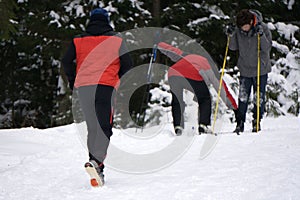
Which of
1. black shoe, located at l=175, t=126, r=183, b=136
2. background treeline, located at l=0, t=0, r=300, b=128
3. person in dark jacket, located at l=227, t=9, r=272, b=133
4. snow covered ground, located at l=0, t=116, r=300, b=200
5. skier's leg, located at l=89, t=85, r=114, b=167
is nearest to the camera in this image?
snow covered ground, located at l=0, t=116, r=300, b=200

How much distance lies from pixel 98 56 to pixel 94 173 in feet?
3.33

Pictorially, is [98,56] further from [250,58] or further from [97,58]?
[250,58]

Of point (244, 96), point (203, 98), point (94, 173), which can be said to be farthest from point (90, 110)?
point (244, 96)

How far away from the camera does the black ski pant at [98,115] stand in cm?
361

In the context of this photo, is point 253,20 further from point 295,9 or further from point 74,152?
point 295,9

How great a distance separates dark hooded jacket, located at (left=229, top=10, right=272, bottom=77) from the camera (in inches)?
226

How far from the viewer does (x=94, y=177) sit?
339 cm

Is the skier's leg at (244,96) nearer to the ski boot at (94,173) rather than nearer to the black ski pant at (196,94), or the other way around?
the black ski pant at (196,94)

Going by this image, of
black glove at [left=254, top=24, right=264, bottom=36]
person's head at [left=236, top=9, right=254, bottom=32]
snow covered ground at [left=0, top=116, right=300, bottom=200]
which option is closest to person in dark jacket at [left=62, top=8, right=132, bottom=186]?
snow covered ground at [left=0, top=116, right=300, bottom=200]

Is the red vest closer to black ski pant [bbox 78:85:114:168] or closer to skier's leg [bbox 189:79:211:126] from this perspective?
black ski pant [bbox 78:85:114:168]

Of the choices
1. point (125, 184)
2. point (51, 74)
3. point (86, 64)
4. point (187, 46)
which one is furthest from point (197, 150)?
point (51, 74)

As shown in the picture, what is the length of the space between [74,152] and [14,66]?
36.6 ft

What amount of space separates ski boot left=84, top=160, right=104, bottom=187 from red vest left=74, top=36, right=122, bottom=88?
718 mm

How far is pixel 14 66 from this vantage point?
1538 centimetres
